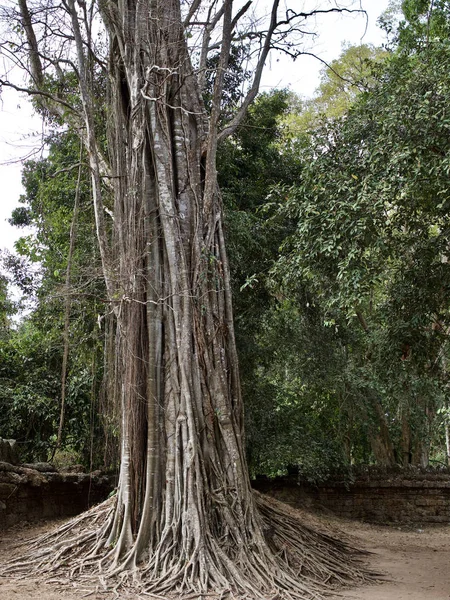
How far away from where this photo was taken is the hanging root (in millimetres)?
4281

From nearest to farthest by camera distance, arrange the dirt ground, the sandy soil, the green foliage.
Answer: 1. the dirt ground
2. the sandy soil
3. the green foliage

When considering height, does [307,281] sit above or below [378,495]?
above

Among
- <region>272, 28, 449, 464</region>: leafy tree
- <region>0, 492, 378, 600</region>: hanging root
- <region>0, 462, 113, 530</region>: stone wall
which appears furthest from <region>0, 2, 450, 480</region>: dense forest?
<region>0, 492, 378, 600</region>: hanging root

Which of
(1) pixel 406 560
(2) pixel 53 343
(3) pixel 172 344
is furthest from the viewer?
(2) pixel 53 343

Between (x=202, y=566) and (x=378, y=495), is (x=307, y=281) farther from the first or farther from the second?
(x=378, y=495)

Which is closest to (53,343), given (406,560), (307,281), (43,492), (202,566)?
(43,492)

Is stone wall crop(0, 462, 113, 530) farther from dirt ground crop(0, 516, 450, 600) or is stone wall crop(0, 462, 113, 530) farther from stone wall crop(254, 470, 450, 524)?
stone wall crop(254, 470, 450, 524)

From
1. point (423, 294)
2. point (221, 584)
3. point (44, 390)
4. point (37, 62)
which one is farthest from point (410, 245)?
point (44, 390)

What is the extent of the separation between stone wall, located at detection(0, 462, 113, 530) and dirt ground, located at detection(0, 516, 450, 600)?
0.22 m

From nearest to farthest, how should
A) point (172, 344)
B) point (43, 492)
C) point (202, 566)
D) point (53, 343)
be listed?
point (202, 566) → point (172, 344) → point (43, 492) → point (53, 343)

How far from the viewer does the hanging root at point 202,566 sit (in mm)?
4281

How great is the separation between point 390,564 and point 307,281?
3.14 meters

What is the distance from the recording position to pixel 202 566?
4426mm

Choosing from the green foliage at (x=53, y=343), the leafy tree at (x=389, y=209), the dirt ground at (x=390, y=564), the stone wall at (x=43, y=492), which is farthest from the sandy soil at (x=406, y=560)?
the green foliage at (x=53, y=343)
